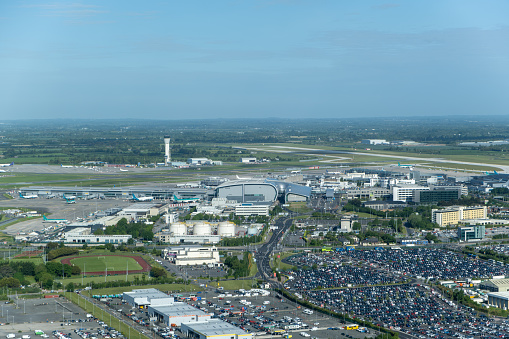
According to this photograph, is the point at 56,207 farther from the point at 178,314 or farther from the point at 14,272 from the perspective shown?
the point at 178,314

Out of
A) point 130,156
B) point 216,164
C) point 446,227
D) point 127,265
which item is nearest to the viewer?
point 127,265

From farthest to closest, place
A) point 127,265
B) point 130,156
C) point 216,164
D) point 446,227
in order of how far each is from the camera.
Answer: point 130,156 → point 216,164 → point 446,227 → point 127,265

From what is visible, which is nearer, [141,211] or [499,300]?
[499,300]

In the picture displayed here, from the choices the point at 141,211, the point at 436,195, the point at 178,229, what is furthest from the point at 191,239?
the point at 436,195

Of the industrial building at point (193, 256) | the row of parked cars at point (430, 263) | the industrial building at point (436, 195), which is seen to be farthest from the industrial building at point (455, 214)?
the industrial building at point (193, 256)

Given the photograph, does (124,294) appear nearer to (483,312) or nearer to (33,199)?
(483,312)

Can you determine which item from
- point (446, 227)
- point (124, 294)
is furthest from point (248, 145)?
point (124, 294)

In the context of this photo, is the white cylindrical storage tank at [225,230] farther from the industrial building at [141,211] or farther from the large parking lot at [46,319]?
the large parking lot at [46,319]
